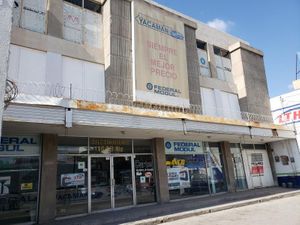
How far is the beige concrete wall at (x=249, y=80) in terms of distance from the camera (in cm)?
1877

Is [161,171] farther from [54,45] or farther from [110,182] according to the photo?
[54,45]

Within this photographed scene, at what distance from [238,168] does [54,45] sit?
13.0 metres

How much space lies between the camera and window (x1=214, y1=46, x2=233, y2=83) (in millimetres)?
18812

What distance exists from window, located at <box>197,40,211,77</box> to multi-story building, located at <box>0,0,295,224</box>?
10cm

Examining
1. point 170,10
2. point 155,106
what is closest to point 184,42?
point 170,10

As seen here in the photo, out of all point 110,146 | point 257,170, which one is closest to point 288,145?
point 257,170

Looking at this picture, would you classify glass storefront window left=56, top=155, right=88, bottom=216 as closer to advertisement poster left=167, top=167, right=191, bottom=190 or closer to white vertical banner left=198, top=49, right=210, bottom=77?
advertisement poster left=167, top=167, right=191, bottom=190

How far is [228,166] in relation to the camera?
16.0 metres

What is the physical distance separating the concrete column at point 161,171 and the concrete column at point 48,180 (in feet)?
15.9

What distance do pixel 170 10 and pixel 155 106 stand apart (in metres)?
7.16

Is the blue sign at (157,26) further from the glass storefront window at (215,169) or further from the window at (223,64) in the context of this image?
the glass storefront window at (215,169)

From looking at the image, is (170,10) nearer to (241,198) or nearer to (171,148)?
(171,148)

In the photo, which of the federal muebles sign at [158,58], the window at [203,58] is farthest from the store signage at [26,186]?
the window at [203,58]

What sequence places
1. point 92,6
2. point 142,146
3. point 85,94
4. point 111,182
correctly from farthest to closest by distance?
point 92,6
point 142,146
point 85,94
point 111,182
